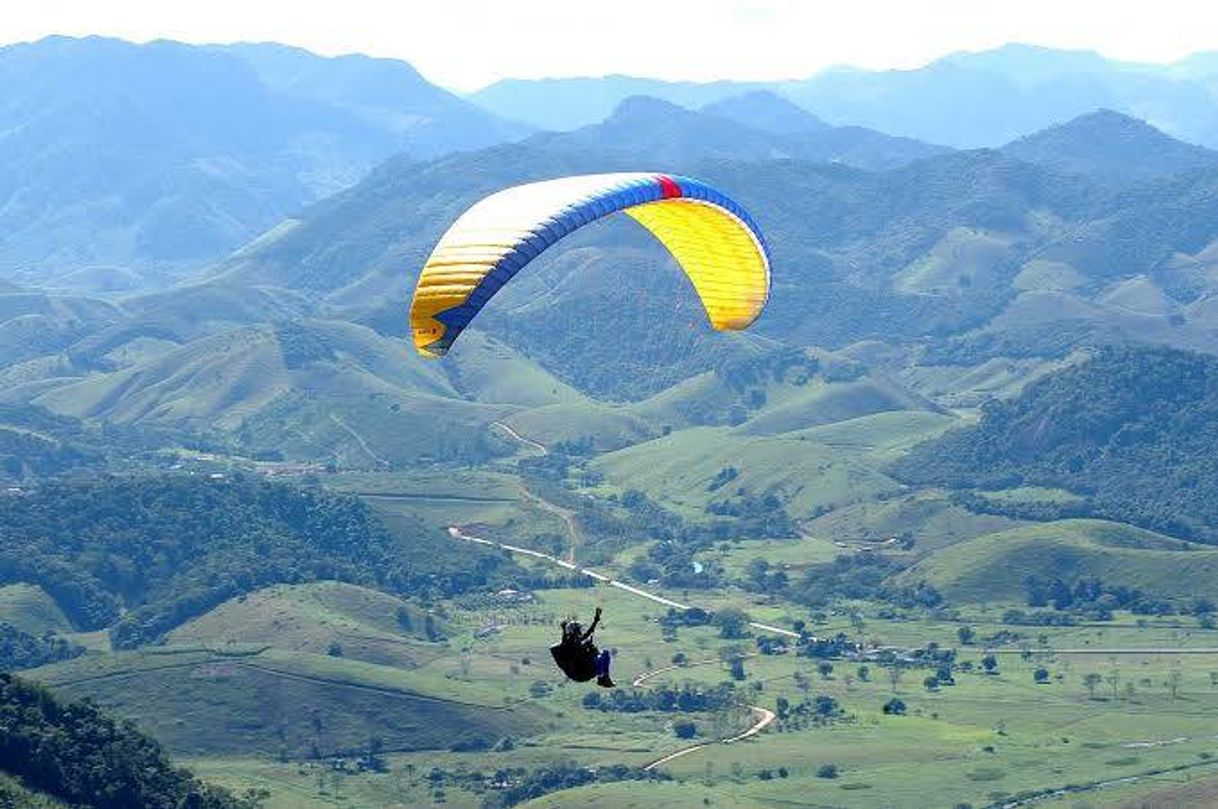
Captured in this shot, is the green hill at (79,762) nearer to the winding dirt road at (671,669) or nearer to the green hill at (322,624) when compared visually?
the winding dirt road at (671,669)

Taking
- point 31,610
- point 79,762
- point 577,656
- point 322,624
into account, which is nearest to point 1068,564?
point 322,624

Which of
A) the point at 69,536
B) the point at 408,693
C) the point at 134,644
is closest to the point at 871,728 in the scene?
the point at 408,693

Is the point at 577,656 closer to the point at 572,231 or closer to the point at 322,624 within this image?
the point at 572,231

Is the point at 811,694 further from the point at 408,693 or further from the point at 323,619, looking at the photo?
the point at 323,619

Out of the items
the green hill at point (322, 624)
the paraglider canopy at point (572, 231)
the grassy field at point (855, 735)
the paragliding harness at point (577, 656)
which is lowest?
the grassy field at point (855, 735)

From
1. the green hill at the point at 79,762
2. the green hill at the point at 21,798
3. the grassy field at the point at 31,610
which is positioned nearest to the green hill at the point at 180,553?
the grassy field at the point at 31,610

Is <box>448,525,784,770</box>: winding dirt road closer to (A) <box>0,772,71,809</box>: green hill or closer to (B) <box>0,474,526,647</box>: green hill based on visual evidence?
(B) <box>0,474,526,647</box>: green hill

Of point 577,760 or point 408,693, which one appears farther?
point 408,693
